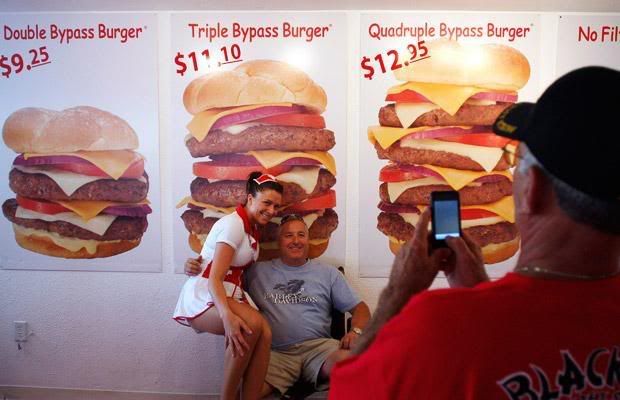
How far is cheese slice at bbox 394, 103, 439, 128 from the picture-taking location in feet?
9.95

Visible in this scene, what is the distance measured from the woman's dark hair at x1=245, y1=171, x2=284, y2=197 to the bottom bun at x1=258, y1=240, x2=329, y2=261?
1.39 ft

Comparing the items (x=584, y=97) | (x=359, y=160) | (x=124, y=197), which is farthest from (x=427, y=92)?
(x=584, y=97)

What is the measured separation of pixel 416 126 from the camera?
305cm

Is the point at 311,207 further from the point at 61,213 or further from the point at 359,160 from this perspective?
the point at 61,213

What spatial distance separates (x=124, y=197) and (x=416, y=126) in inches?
74.0

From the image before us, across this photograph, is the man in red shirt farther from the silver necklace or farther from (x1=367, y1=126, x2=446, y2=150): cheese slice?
(x1=367, y1=126, x2=446, y2=150): cheese slice

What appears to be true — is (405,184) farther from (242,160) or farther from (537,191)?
(537,191)

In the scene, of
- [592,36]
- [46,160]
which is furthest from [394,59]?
[46,160]

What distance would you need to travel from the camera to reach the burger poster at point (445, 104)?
300 centimetres

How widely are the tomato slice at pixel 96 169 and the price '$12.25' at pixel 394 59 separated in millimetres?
1513

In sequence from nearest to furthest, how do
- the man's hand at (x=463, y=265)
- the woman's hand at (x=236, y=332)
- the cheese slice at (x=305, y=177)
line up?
the man's hand at (x=463, y=265) → the woman's hand at (x=236, y=332) → the cheese slice at (x=305, y=177)

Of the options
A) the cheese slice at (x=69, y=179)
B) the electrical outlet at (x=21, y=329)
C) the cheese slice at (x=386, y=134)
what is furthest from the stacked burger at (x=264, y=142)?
the electrical outlet at (x=21, y=329)

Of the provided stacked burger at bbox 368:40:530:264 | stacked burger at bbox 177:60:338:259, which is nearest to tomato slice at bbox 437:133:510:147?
stacked burger at bbox 368:40:530:264

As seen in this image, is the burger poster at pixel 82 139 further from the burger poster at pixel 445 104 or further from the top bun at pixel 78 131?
the burger poster at pixel 445 104
